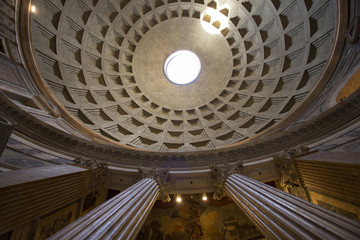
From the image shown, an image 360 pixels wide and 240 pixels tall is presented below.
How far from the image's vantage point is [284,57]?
67.1ft

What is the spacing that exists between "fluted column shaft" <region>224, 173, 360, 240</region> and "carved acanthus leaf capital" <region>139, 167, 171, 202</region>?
4912mm

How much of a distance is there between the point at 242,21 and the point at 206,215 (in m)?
20.8

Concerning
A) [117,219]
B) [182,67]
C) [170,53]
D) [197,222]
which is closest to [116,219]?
[117,219]

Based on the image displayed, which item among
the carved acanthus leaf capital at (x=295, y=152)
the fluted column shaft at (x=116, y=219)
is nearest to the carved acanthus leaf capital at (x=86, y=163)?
the fluted column shaft at (x=116, y=219)

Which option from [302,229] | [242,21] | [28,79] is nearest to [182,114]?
[242,21]

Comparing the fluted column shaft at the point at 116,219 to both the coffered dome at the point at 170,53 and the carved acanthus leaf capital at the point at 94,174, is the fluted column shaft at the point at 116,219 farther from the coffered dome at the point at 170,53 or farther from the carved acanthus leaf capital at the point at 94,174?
the coffered dome at the point at 170,53

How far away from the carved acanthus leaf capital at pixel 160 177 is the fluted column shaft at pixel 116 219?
2092mm

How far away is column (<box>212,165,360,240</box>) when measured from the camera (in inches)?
177

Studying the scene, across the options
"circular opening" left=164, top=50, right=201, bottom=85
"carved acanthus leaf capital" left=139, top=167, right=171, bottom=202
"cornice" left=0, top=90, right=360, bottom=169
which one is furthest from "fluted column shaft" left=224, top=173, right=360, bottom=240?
"circular opening" left=164, top=50, right=201, bottom=85

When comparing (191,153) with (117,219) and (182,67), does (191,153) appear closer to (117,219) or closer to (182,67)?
(117,219)

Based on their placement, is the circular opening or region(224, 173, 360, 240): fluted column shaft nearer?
region(224, 173, 360, 240): fluted column shaft

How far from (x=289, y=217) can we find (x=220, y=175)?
6.81 metres

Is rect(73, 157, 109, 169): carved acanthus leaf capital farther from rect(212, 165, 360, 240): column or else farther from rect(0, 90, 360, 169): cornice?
rect(212, 165, 360, 240): column

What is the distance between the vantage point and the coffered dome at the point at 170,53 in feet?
58.7
